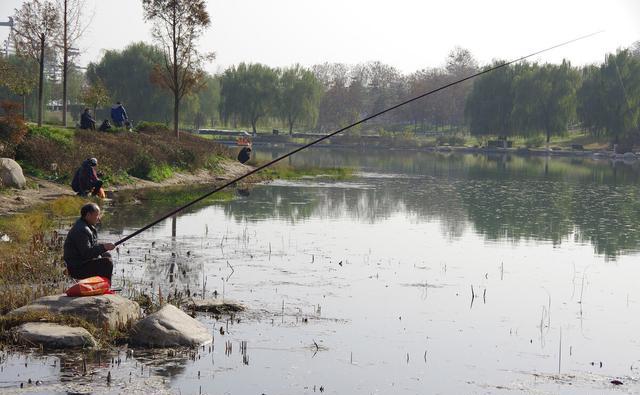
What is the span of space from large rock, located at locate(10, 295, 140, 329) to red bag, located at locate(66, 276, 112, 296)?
78mm

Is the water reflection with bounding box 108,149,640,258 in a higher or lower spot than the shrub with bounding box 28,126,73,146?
lower

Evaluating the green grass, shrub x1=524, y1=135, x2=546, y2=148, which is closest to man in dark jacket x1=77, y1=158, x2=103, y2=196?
the green grass

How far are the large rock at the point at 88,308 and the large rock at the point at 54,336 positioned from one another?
0.35 meters

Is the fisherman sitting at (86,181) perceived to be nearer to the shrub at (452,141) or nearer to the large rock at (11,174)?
the large rock at (11,174)

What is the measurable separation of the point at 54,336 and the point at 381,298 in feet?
21.1

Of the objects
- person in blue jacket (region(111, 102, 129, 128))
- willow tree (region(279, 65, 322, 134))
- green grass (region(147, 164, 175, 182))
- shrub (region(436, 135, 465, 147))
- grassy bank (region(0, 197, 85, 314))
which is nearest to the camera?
grassy bank (region(0, 197, 85, 314))

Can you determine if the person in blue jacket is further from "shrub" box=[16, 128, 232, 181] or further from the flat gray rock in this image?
the flat gray rock

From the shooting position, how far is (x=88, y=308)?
12102mm

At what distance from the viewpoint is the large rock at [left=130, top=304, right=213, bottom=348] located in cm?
1190

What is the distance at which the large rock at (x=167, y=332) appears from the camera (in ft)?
39.0

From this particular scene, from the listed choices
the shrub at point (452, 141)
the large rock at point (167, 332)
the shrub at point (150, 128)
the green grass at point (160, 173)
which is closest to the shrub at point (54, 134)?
the green grass at point (160, 173)

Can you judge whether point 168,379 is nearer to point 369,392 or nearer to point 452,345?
point 369,392

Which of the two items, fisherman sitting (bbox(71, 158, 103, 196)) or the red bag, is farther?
fisherman sitting (bbox(71, 158, 103, 196))

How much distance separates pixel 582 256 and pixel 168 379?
13789mm
